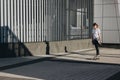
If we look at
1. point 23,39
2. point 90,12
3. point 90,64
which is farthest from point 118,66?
point 90,12

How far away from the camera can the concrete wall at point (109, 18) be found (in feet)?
99.2

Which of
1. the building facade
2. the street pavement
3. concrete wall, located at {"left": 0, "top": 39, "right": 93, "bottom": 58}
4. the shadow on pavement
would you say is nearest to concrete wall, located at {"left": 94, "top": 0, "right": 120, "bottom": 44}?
the building facade

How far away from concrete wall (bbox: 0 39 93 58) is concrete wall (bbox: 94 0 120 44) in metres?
5.76

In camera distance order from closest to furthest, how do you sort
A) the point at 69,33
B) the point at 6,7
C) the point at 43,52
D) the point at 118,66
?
the point at 118,66
the point at 6,7
the point at 43,52
the point at 69,33

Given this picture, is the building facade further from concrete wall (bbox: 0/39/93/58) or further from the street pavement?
the street pavement

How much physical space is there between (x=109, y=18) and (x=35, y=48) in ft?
39.1

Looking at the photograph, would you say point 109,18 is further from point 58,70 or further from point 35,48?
point 58,70

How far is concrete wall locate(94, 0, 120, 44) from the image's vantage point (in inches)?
1190

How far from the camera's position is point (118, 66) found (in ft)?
53.1

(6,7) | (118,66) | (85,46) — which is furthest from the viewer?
(85,46)

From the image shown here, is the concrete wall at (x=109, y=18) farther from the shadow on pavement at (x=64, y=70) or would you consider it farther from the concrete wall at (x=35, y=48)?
the shadow on pavement at (x=64, y=70)

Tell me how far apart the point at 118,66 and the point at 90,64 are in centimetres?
138

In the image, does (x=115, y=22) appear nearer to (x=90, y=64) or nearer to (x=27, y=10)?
(x=27, y=10)

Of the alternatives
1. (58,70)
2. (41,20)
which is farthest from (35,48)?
(58,70)
